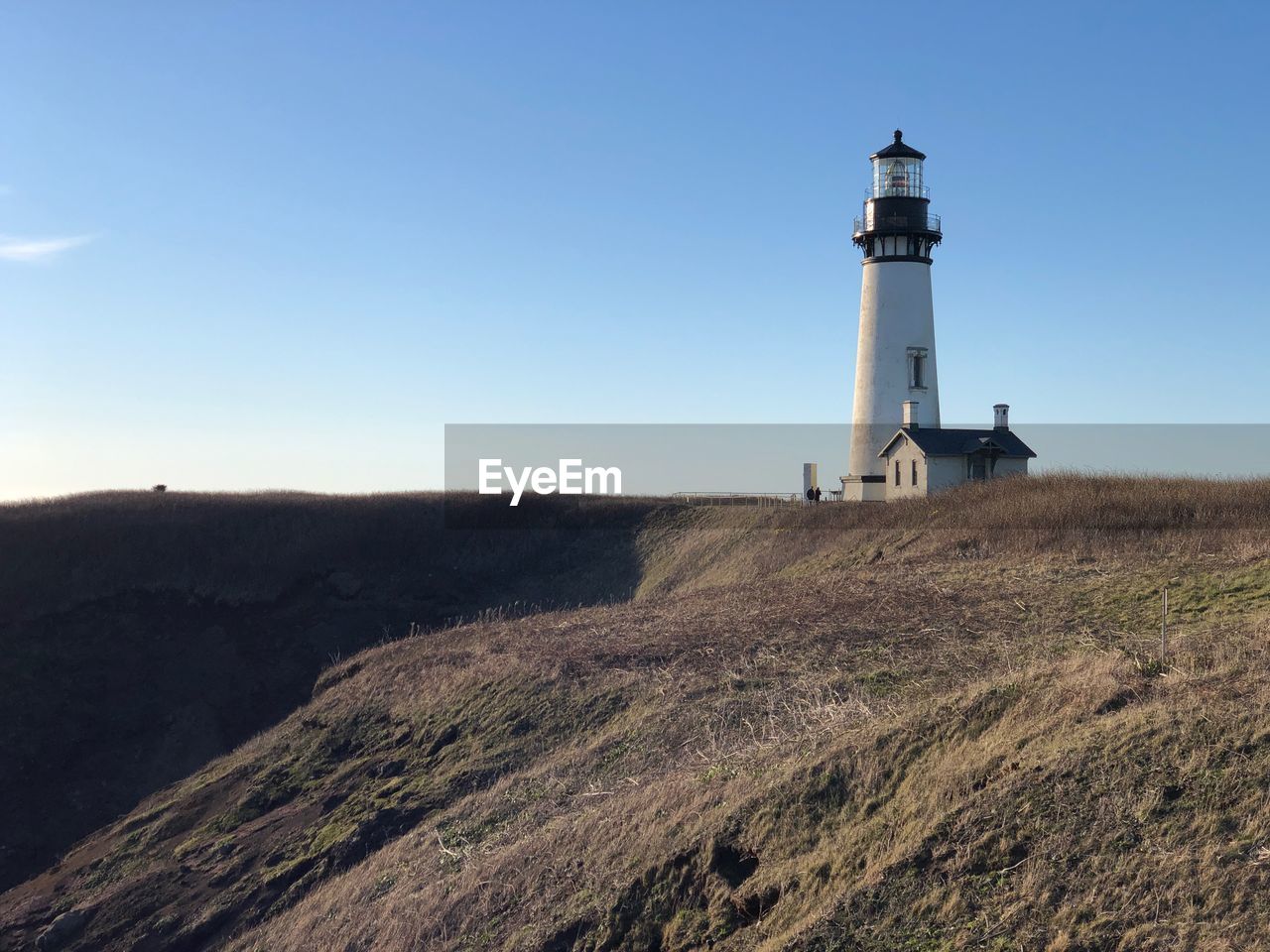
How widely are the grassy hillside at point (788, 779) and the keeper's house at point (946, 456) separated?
30.8 ft

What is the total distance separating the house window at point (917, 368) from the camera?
39.2 m

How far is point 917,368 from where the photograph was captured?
129ft

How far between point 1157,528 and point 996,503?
5078 millimetres

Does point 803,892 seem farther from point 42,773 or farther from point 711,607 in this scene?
point 42,773

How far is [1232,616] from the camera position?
1500 cm

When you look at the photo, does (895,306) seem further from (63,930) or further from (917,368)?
(63,930)

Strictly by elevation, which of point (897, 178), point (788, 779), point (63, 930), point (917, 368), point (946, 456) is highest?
point (897, 178)

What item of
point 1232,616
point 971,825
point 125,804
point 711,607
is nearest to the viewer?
point 971,825

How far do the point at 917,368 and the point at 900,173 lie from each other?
713cm

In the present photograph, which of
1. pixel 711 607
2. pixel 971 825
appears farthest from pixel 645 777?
pixel 711 607

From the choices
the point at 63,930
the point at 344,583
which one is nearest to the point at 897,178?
the point at 344,583

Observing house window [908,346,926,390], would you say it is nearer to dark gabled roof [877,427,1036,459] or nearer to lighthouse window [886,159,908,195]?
dark gabled roof [877,427,1036,459]

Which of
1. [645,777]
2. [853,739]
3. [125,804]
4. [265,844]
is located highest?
[853,739]

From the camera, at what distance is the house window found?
3916 cm
